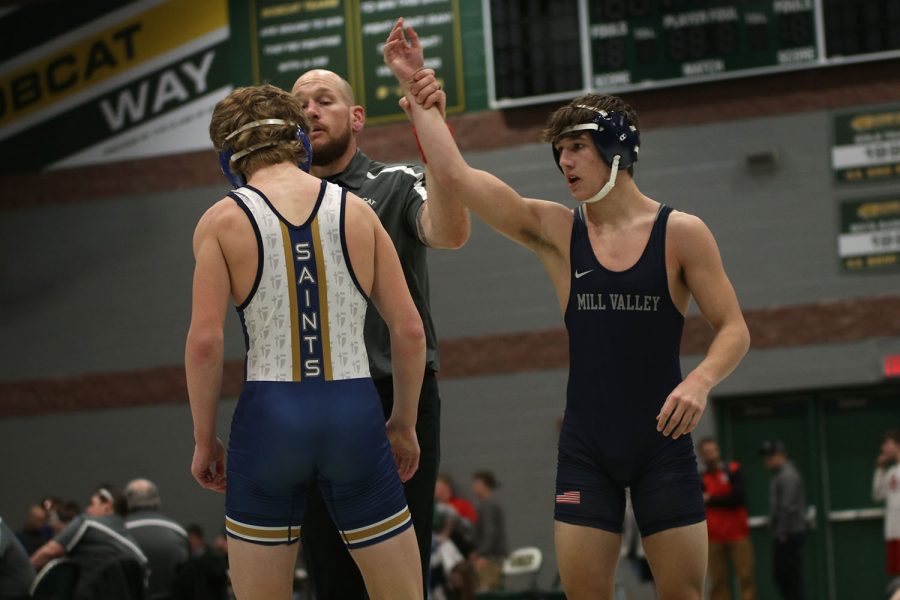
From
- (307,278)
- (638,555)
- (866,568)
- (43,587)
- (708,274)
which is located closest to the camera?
(307,278)

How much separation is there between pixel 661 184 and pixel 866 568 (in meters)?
5.16

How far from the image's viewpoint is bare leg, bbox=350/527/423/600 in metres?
3.57

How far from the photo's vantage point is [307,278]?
3.50 metres

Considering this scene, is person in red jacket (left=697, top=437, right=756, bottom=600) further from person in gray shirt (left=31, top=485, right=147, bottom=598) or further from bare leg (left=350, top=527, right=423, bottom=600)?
bare leg (left=350, top=527, right=423, bottom=600)

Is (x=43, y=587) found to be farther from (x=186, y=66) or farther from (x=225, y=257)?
(x=186, y=66)

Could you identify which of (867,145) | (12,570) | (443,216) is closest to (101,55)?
(867,145)

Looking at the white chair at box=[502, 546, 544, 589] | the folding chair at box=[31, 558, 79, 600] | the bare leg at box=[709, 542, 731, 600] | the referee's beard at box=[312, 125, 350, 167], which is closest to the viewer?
the referee's beard at box=[312, 125, 350, 167]

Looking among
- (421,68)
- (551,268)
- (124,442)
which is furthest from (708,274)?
(124,442)

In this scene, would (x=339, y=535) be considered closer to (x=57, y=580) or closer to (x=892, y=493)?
(x=57, y=580)

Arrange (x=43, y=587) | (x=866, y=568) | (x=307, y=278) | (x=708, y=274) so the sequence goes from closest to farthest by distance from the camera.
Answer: (x=307, y=278) < (x=708, y=274) < (x=43, y=587) < (x=866, y=568)

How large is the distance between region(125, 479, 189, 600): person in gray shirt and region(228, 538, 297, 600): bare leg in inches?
241

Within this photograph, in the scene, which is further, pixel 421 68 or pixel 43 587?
pixel 43 587

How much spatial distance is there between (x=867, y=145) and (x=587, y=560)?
11.7m

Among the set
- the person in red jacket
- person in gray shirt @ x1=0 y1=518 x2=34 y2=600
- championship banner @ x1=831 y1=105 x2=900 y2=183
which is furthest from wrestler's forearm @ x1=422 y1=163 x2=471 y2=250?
championship banner @ x1=831 y1=105 x2=900 y2=183
